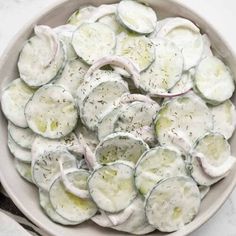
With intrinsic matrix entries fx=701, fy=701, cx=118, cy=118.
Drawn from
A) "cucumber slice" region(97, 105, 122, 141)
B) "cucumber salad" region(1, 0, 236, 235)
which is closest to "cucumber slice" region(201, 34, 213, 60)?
"cucumber salad" region(1, 0, 236, 235)

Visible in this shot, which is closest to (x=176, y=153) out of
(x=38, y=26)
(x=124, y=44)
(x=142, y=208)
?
(x=142, y=208)

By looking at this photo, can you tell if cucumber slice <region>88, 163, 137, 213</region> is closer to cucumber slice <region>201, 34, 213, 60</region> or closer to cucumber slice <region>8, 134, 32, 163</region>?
cucumber slice <region>8, 134, 32, 163</region>

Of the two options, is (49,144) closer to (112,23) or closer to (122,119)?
(122,119)

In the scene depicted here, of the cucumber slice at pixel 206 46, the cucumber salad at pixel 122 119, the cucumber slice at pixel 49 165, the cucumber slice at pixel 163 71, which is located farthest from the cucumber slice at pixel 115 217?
the cucumber slice at pixel 206 46

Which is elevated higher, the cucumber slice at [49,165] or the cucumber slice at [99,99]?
the cucumber slice at [99,99]

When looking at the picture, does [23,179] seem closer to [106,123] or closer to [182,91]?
[106,123]

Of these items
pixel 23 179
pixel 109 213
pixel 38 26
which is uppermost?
pixel 38 26

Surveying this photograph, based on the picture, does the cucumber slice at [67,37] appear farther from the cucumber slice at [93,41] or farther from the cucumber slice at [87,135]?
the cucumber slice at [87,135]
